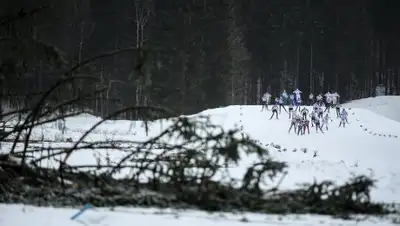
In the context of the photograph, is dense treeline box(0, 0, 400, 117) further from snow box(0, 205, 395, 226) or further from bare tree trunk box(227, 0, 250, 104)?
snow box(0, 205, 395, 226)

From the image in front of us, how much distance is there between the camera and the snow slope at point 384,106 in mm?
37197

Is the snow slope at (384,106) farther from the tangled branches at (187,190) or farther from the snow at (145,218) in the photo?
the snow at (145,218)

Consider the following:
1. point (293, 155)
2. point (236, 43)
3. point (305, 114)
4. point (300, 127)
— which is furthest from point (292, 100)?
point (236, 43)

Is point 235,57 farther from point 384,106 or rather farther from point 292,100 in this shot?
point 292,100

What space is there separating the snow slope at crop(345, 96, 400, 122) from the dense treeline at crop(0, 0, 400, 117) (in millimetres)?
7813

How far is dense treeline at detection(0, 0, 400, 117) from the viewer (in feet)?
115

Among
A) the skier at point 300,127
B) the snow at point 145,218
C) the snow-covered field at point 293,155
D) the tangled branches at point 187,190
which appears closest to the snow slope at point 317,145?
the snow-covered field at point 293,155

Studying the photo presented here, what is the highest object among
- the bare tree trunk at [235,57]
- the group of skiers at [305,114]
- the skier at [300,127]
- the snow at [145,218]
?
the bare tree trunk at [235,57]

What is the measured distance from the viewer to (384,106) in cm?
3872

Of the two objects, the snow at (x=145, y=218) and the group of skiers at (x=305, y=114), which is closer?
the snow at (x=145, y=218)

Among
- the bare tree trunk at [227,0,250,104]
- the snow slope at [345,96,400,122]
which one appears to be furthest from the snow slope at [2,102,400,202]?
the bare tree trunk at [227,0,250,104]

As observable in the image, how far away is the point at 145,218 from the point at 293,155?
43.1 feet

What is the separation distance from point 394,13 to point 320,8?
427 inches

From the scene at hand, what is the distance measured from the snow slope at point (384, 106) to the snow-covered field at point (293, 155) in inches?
19.9
